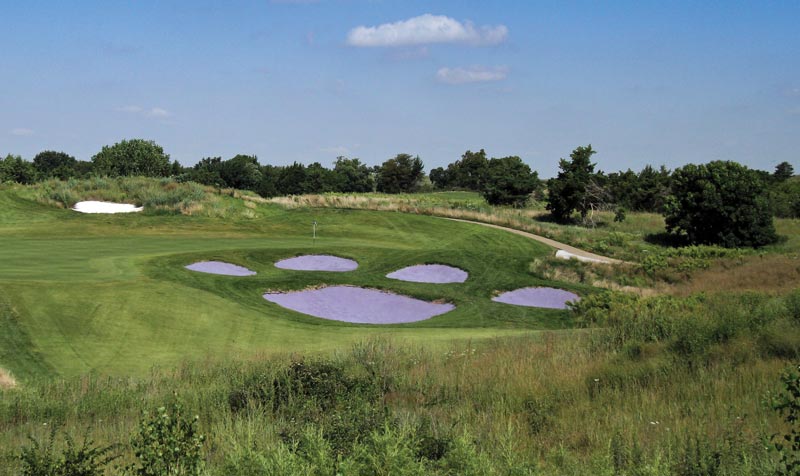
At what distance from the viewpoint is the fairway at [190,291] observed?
1500 cm

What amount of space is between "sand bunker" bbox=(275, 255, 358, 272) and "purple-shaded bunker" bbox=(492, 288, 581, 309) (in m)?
7.48

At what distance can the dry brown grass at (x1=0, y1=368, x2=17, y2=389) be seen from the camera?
1218 centimetres

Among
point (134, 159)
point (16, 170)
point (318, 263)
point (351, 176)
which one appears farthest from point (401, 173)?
point (318, 263)

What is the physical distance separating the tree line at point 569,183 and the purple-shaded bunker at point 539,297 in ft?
86.8

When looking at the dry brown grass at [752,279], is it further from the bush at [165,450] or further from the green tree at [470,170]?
the green tree at [470,170]

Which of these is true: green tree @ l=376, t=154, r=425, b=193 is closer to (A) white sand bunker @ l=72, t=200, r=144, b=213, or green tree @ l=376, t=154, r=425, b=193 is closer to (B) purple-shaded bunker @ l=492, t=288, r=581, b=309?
(A) white sand bunker @ l=72, t=200, r=144, b=213

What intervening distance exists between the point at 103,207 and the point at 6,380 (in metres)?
37.7

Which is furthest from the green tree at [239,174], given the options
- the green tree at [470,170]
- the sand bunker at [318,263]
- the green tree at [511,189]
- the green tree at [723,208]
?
the sand bunker at [318,263]

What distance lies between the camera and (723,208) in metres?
47.7

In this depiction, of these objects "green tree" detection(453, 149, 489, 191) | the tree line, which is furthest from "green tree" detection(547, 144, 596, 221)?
"green tree" detection(453, 149, 489, 191)

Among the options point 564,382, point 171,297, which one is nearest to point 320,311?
point 171,297

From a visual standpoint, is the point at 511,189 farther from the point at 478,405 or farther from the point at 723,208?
Result: the point at 478,405

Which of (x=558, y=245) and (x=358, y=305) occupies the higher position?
(x=558, y=245)

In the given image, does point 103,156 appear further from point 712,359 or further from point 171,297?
point 712,359
